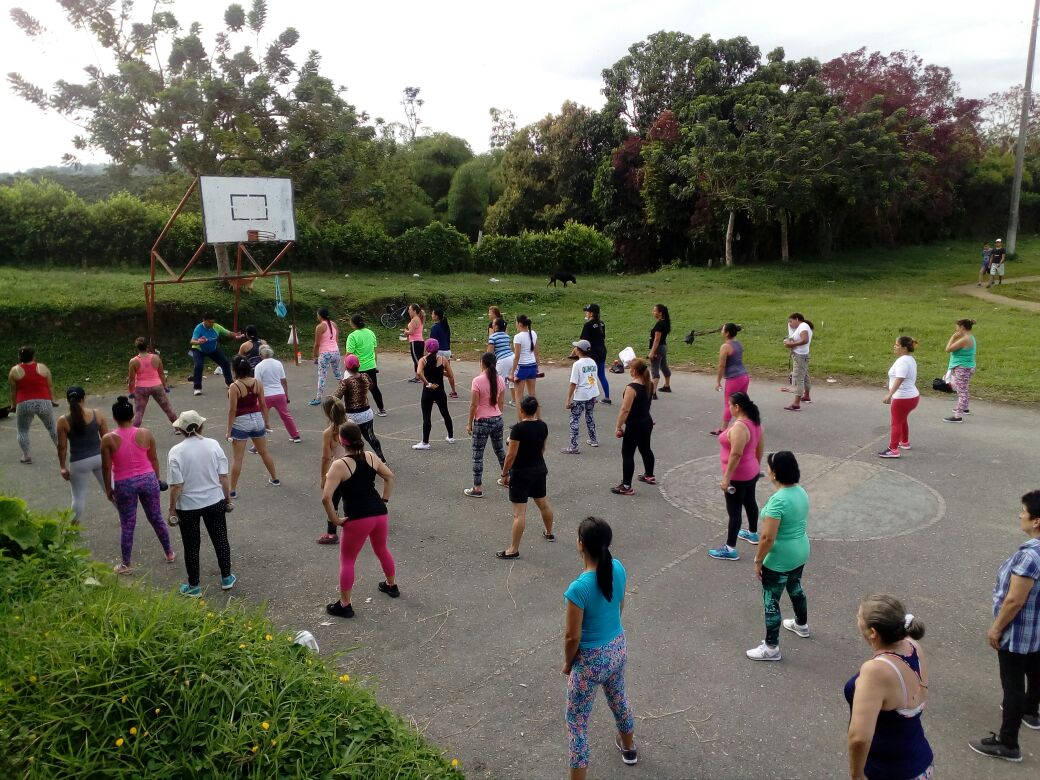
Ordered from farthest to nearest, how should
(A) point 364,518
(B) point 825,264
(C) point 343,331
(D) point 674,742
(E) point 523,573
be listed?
1. (B) point 825,264
2. (C) point 343,331
3. (E) point 523,573
4. (A) point 364,518
5. (D) point 674,742

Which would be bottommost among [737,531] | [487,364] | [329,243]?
[737,531]

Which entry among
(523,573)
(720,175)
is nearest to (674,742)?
(523,573)

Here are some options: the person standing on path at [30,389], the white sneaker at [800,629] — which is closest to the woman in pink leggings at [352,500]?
the white sneaker at [800,629]

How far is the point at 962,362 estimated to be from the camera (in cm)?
1151

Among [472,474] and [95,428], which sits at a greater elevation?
[95,428]

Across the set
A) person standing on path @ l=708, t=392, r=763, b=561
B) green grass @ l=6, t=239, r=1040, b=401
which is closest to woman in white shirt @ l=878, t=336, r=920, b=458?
person standing on path @ l=708, t=392, r=763, b=561

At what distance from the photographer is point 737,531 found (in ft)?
23.8

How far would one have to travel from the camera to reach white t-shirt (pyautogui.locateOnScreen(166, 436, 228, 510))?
6504mm

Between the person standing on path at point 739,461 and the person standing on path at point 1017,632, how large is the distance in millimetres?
2482

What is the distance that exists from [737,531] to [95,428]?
6.75 m

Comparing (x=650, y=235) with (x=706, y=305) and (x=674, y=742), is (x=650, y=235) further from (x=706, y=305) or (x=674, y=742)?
(x=674, y=742)

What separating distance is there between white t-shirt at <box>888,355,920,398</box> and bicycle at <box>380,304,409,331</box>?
45.6ft

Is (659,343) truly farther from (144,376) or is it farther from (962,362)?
(144,376)

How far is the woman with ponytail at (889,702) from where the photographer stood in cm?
344
